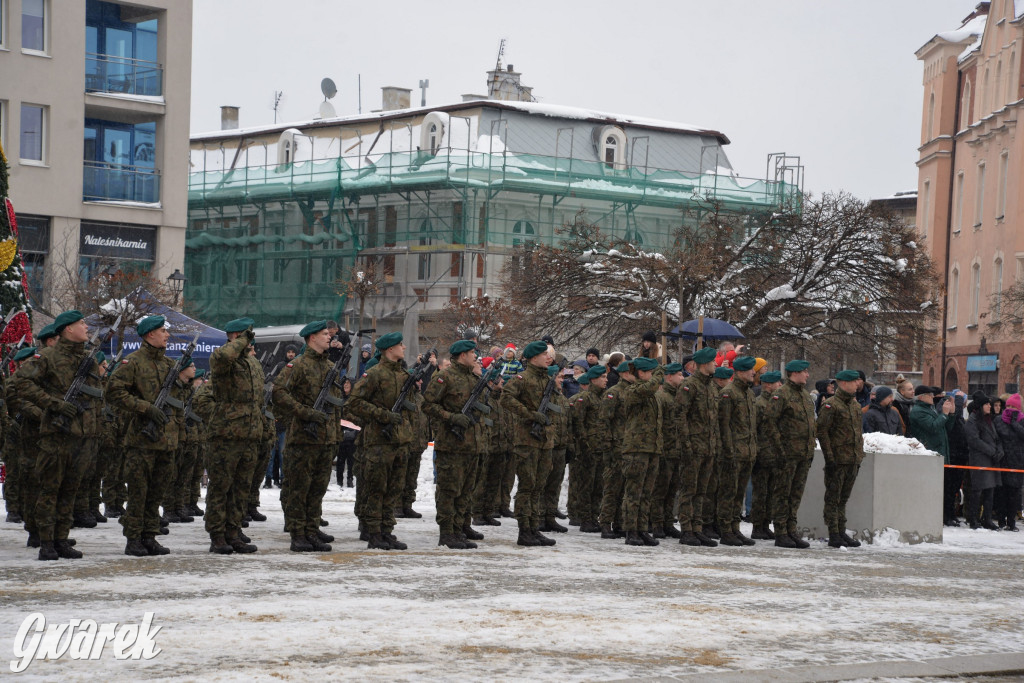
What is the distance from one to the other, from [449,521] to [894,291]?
91.3 feet

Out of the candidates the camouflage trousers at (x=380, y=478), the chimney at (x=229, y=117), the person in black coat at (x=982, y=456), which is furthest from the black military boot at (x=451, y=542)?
the chimney at (x=229, y=117)

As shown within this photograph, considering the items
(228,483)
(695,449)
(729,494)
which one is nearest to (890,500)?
(729,494)

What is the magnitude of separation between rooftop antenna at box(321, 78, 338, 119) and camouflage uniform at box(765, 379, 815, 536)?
180ft

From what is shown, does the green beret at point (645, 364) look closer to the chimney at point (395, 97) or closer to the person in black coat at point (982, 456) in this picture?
the person in black coat at point (982, 456)

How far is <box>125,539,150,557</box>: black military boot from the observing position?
12.4m

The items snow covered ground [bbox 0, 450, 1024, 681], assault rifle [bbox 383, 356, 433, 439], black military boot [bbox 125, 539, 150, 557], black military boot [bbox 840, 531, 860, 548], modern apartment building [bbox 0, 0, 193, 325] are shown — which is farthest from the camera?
modern apartment building [bbox 0, 0, 193, 325]

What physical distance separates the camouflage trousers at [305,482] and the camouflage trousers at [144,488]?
91 centimetres

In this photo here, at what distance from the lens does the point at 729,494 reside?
608 inches

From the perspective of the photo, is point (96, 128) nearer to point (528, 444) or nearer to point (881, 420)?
point (881, 420)

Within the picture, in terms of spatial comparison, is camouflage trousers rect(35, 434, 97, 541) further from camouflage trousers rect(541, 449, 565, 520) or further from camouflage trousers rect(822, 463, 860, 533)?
camouflage trousers rect(822, 463, 860, 533)

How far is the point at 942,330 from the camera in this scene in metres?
55.7

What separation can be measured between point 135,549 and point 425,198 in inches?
1760

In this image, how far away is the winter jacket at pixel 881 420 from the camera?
1847cm

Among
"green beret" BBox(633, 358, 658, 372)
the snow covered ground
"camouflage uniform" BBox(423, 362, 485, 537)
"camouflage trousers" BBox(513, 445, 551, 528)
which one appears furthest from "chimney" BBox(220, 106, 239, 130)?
"camouflage uniform" BBox(423, 362, 485, 537)
